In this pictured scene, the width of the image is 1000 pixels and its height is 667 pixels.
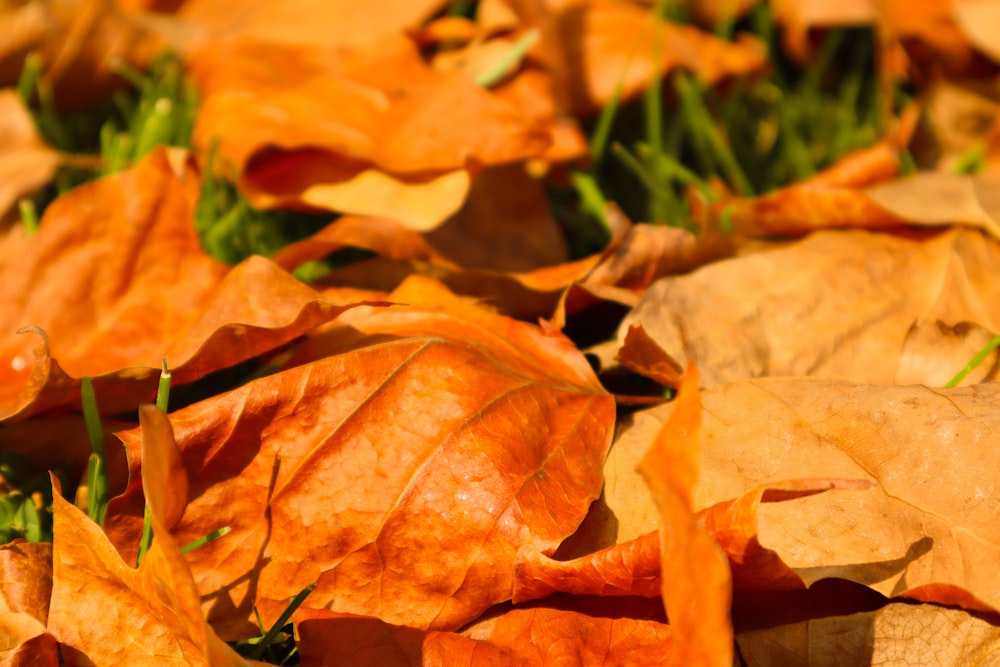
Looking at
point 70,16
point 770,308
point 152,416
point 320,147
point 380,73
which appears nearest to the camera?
point 152,416

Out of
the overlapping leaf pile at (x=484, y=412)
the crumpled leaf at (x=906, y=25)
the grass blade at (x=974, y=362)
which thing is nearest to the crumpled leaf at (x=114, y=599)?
the overlapping leaf pile at (x=484, y=412)

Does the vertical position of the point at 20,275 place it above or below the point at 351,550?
above

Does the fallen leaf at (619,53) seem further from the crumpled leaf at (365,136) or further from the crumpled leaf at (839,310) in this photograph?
the crumpled leaf at (839,310)

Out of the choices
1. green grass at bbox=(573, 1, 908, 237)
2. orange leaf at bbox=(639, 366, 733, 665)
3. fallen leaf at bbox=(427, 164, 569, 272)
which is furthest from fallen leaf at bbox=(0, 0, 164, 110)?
orange leaf at bbox=(639, 366, 733, 665)

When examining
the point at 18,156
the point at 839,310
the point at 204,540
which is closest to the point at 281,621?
the point at 204,540

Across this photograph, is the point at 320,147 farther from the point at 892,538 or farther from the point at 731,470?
the point at 892,538

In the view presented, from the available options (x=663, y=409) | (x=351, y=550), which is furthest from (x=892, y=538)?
(x=351, y=550)
